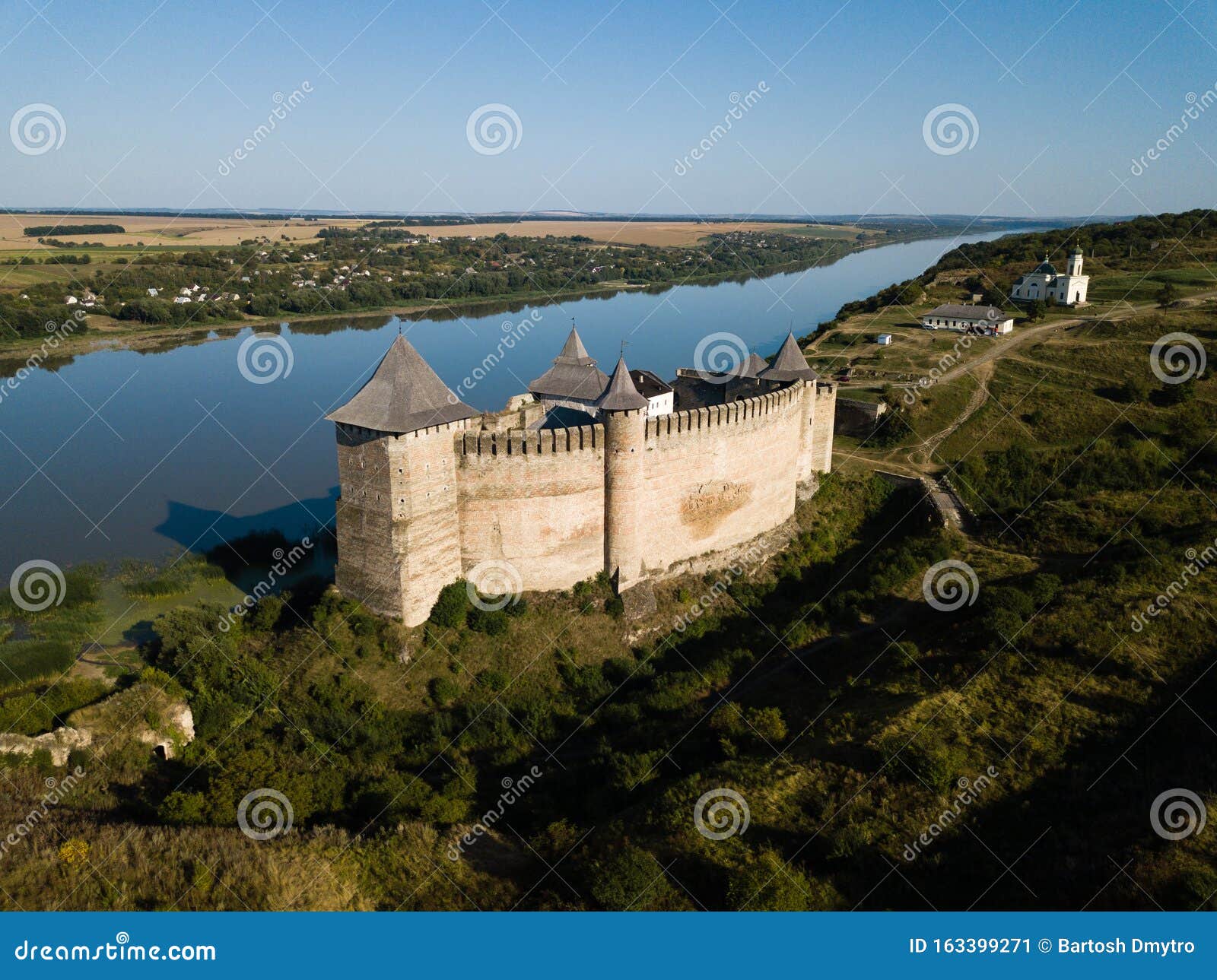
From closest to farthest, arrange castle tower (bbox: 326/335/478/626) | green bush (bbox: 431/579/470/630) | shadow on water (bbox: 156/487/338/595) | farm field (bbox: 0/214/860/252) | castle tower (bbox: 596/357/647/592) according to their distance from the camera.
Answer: castle tower (bbox: 326/335/478/626), green bush (bbox: 431/579/470/630), castle tower (bbox: 596/357/647/592), shadow on water (bbox: 156/487/338/595), farm field (bbox: 0/214/860/252)

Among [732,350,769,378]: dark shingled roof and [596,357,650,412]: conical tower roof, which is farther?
[732,350,769,378]: dark shingled roof

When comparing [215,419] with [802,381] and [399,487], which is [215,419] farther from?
[802,381]

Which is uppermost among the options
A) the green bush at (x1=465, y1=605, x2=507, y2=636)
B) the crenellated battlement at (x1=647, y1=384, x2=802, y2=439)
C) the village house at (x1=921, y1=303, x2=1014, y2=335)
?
the village house at (x1=921, y1=303, x2=1014, y2=335)

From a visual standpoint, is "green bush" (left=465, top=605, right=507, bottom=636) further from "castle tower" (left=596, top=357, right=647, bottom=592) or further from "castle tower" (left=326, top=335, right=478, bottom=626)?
"castle tower" (left=596, top=357, right=647, bottom=592)

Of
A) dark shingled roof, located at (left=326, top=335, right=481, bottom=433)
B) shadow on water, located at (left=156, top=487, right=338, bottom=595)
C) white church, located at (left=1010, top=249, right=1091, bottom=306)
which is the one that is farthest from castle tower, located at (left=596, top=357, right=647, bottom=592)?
white church, located at (left=1010, top=249, right=1091, bottom=306)

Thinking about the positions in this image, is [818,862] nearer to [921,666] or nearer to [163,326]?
[921,666]

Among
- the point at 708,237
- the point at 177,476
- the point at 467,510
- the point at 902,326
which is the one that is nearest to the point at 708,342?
the point at 902,326

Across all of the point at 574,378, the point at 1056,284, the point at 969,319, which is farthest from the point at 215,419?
the point at 1056,284

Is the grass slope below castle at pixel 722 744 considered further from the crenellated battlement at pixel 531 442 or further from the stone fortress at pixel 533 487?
the crenellated battlement at pixel 531 442
